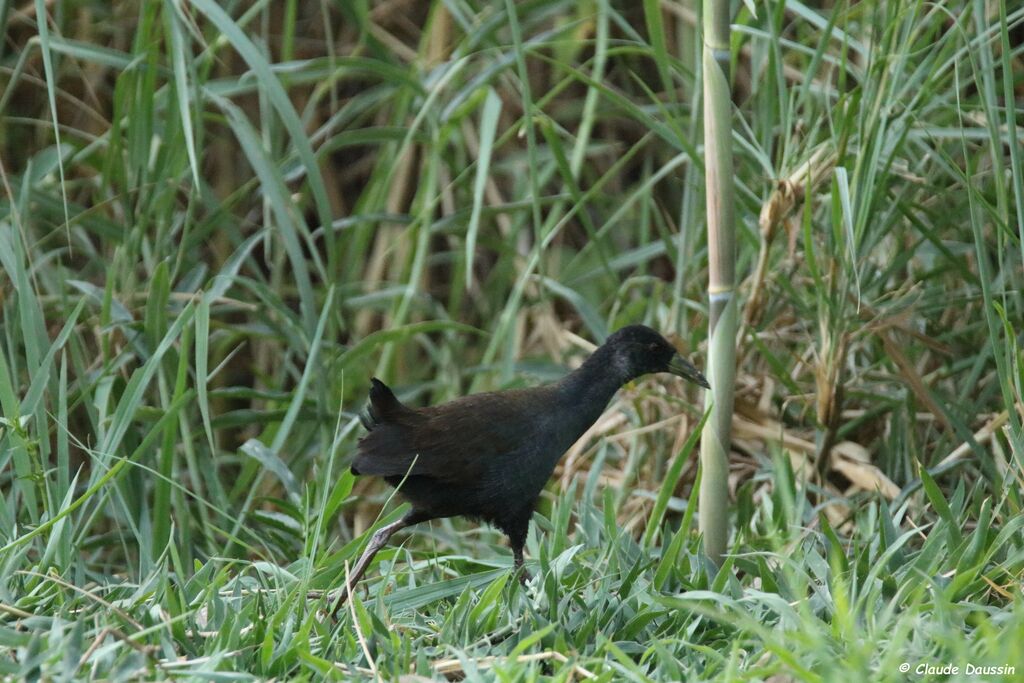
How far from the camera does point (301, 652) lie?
74.6 inches

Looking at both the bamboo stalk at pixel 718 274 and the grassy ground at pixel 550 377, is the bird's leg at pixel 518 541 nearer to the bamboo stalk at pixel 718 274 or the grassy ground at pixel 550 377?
the grassy ground at pixel 550 377

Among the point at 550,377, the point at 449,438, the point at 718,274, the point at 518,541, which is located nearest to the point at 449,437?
the point at 449,438

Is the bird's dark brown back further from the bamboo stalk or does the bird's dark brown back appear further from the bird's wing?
the bamboo stalk

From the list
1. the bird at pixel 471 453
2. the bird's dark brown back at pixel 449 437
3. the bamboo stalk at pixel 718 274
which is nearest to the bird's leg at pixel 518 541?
the bird at pixel 471 453

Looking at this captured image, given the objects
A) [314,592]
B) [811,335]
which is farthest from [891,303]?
[314,592]

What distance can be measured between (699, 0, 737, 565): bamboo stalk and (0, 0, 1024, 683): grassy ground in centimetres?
8

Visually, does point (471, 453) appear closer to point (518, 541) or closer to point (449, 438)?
point (449, 438)

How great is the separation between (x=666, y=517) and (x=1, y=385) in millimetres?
1637

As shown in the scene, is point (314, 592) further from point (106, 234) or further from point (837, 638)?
point (106, 234)

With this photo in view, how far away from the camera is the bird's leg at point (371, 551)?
2.24 m

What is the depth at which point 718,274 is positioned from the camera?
2.34 m

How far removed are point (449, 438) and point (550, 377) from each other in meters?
1.08

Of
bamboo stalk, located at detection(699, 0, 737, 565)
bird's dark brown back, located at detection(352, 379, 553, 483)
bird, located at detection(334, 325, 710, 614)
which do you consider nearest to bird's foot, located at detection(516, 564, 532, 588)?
bird, located at detection(334, 325, 710, 614)

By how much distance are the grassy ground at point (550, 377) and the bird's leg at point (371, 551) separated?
4 centimetres
